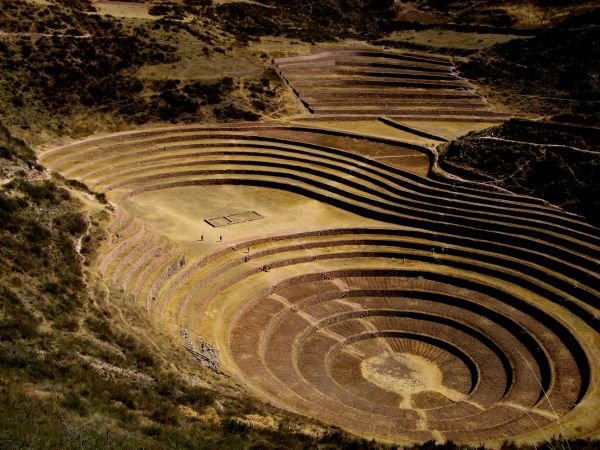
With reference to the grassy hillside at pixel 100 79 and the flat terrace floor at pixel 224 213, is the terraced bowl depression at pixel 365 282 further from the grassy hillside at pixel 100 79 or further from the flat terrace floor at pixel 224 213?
the grassy hillside at pixel 100 79

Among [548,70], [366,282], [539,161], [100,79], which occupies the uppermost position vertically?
[548,70]

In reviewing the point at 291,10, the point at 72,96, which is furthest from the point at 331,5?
the point at 72,96

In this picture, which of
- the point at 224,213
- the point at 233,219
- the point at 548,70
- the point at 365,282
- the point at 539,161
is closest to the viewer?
the point at 365,282

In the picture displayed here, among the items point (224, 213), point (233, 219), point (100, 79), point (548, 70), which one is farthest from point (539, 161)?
point (100, 79)

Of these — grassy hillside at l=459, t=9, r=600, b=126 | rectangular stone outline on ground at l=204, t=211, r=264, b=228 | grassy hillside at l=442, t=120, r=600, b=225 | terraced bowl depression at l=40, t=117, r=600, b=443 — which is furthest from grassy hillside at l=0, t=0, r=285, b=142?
grassy hillside at l=459, t=9, r=600, b=126

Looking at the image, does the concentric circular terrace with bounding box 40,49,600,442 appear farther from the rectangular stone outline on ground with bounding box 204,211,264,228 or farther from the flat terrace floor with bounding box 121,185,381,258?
the rectangular stone outline on ground with bounding box 204,211,264,228

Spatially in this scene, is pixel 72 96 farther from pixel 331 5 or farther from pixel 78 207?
pixel 331 5

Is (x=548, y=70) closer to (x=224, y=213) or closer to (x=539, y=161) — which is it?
(x=539, y=161)
